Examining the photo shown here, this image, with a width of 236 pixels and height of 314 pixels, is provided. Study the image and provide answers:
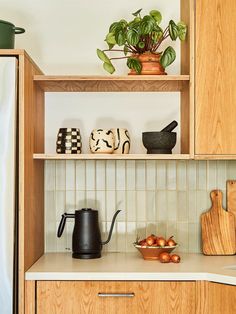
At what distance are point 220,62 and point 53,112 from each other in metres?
0.99

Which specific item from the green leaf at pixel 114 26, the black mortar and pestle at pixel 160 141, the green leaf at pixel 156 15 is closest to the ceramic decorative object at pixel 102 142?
the black mortar and pestle at pixel 160 141

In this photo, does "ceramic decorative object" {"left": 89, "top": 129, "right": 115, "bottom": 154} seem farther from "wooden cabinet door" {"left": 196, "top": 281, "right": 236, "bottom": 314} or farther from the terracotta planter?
"wooden cabinet door" {"left": 196, "top": 281, "right": 236, "bottom": 314}

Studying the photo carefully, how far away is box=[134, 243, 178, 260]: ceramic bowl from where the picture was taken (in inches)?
113

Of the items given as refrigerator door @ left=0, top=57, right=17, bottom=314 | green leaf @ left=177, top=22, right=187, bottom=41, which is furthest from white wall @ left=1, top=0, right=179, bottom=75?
refrigerator door @ left=0, top=57, right=17, bottom=314

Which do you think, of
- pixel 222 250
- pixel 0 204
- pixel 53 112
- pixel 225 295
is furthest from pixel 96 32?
pixel 225 295

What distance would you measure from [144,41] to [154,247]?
1.05 m

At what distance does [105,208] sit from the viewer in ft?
10.5

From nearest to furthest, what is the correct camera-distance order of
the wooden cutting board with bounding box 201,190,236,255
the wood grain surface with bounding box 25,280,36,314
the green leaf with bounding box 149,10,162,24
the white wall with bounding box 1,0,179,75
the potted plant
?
1. the wood grain surface with bounding box 25,280,36,314
2. the potted plant
3. the green leaf with bounding box 149,10,162,24
4. the wooden cutting board with bounding box 201,190,236,255
5. the white wall with bounding box 1,0,179,75

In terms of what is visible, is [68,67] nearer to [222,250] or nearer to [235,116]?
[235,116]

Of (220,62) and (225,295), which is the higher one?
(220,62)

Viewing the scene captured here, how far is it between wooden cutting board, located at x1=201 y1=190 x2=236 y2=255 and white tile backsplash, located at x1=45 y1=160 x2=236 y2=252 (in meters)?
0.05

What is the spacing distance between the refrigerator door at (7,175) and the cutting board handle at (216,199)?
115 centimetres

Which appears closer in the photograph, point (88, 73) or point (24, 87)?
point (24, 87)

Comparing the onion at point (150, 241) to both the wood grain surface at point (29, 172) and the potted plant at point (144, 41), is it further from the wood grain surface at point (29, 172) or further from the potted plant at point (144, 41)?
the potted plant at point (144, 41)
